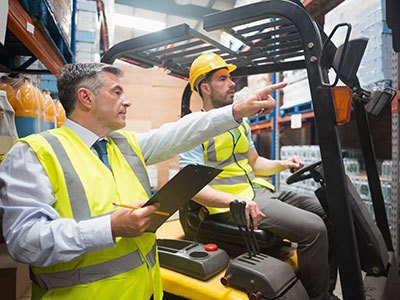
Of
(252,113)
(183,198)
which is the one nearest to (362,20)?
(252,113)

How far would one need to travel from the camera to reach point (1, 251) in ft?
5.31

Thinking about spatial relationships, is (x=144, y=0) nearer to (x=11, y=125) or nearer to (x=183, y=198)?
(x=11, y=125)

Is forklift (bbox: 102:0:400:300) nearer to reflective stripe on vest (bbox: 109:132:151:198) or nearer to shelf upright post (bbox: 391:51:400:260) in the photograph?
reflective stripe on vest (bbox: 109:132:151:198)

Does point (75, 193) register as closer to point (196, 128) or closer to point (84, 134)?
point (84, 134)

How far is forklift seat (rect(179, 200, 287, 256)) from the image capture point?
1927mm

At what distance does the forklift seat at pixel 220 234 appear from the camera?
1.93m

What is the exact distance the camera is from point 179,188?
1162 millimetres

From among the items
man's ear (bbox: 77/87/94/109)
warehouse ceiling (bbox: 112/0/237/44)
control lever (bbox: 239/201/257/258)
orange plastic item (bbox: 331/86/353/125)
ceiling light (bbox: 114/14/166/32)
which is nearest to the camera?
orange plastic item (bbox: 331/86/353/125)

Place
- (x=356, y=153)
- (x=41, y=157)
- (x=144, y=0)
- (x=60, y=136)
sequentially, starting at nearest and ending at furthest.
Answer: (x=41, y=157)
(x=60, y=136)
(x=356, y=153)
(x=144, y=0)

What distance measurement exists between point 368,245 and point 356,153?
2.34m

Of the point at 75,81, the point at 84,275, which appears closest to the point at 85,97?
the point at 75,81

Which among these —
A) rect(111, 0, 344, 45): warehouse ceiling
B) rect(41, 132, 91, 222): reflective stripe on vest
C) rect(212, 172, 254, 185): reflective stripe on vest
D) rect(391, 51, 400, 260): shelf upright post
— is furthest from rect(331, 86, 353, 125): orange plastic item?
rect(111, 0, 344, 45): warehouse ceiling

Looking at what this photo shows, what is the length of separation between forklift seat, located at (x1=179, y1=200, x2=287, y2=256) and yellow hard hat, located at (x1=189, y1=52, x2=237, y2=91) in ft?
2.97

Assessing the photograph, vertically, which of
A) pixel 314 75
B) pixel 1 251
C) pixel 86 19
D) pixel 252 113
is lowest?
pixel 1 251
